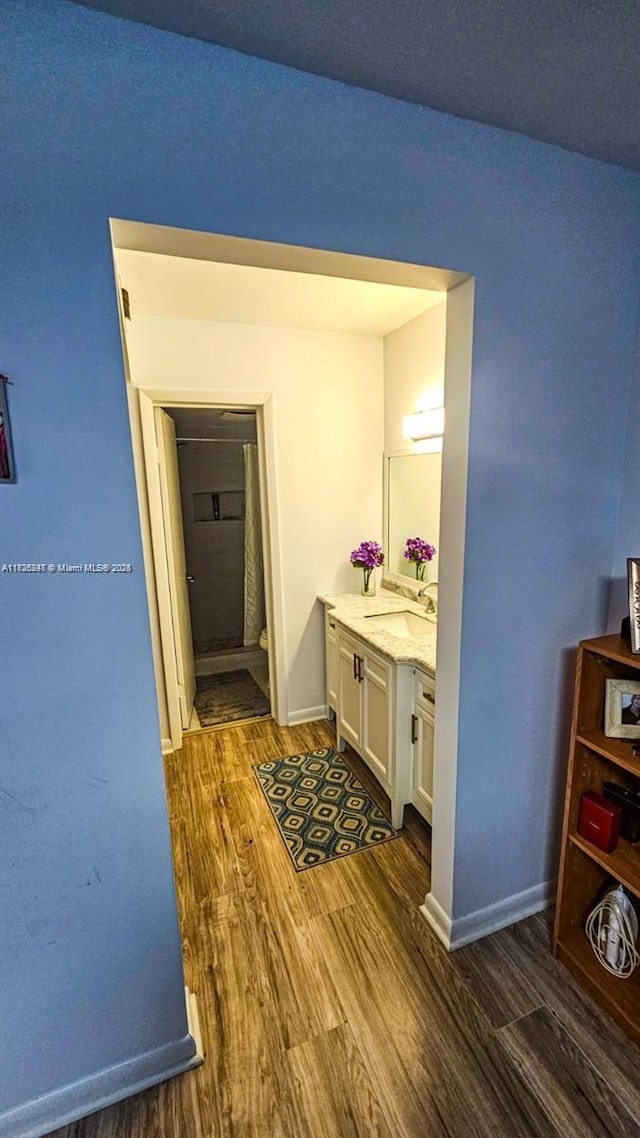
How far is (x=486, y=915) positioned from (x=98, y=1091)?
1.26 metres

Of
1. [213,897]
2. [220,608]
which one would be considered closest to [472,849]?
[213,897]

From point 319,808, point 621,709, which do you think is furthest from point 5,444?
point 319,808

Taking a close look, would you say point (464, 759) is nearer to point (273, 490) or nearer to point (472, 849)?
point (472, 849)

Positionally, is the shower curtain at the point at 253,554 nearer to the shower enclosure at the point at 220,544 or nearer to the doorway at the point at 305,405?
the shower enclosure at the point at 220,544

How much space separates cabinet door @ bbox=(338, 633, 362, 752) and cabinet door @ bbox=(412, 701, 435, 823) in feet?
1.40

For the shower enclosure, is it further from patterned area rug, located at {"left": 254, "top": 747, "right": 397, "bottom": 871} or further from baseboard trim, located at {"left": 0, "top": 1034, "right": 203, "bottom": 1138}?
baseboard trim, located at {"left": 0, "top": 1034, "right": 203, "bottom": 1138}

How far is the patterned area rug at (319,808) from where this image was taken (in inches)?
81.0

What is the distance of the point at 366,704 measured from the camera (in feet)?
7.61

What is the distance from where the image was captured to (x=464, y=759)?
1478 mm

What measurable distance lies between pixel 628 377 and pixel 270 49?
4.11ft

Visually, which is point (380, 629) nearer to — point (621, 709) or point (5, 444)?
point (621, 709)

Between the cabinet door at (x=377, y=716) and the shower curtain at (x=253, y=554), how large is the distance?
1.74 metres

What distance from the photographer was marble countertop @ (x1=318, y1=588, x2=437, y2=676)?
6.31ft

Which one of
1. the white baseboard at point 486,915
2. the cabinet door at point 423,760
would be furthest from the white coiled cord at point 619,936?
the cabinet door at point 423,760
